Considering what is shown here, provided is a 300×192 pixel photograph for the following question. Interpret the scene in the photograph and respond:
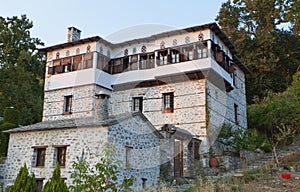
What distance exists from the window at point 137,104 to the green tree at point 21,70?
9171 mm

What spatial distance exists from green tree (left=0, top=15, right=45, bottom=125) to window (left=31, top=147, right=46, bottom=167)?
1085cm

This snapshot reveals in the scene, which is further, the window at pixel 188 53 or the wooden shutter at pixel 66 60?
the wooden shutter at pixel 66 60

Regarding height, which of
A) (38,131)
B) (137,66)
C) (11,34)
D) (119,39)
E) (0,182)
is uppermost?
(11,34)

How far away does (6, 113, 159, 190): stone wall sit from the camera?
10.7 metres

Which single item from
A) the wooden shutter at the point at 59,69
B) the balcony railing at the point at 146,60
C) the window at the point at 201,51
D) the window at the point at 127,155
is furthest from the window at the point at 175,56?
the wooden shutter at the point at 59,69

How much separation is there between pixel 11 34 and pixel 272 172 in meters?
22.7

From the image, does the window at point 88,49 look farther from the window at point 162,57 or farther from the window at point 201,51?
the window at point 201,51

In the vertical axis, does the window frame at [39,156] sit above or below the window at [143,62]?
below

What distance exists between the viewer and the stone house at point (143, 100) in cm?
1159

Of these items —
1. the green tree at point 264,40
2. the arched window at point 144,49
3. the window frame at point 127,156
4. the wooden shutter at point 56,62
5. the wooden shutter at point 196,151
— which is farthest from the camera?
the green tree at point 264,40

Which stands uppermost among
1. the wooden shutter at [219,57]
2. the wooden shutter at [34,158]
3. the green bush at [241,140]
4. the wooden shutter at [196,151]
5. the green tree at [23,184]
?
the wooden shutter at [219,57]

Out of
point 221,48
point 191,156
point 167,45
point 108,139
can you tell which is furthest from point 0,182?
point 221,48

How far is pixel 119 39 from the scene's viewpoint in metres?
17.0

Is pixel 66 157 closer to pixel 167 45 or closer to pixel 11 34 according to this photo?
pixel 167 45
